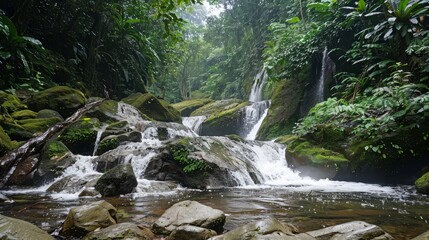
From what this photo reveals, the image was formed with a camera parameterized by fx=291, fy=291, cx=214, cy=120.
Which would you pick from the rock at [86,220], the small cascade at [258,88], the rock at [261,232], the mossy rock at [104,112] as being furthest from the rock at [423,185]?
the small cascade at [258,88]

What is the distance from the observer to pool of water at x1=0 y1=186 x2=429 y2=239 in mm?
3457

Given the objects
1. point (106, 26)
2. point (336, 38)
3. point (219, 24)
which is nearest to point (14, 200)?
point (106, 26)

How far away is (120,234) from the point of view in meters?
2.65

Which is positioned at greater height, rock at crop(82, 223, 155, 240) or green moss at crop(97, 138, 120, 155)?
green moss at crop(97, 138, 120, 155)

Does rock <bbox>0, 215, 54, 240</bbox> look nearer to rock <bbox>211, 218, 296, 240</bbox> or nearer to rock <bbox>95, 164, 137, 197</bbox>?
rock <bbox>211, 218, 296, 240</bbox>

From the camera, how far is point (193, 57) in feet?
97.0

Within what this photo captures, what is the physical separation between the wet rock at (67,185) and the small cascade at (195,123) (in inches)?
421

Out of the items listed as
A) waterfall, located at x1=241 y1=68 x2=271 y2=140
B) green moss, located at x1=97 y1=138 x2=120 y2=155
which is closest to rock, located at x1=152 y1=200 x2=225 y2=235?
green moss, located at x1=97 y1=138 x2=120 y2=155

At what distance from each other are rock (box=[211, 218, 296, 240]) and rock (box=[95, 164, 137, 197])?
10.5 ft

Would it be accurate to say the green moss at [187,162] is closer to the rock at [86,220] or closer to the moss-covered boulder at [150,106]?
the rock at [86,220]

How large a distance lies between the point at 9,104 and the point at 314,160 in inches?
360

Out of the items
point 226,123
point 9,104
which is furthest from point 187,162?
point 226,123

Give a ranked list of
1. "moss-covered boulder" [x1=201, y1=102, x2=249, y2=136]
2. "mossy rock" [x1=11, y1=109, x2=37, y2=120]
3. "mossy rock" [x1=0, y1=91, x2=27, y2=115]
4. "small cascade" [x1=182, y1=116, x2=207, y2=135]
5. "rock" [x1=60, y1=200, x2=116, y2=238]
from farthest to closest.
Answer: "small cascade" [x1=182, y1=116, x2=207, y2=135] → "moss-covered boulder" [x1=201, y1=102, x2=249, y2=136] → "mossy rock" [x1=11, y1=109, x2=37, y2=120] → "mossy rock" [x1=0, y1=91, x2=27, y2=115] → "rock" [x1=60, y1=200, x2=116, y2=238]

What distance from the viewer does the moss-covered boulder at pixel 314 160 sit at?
7469mm
